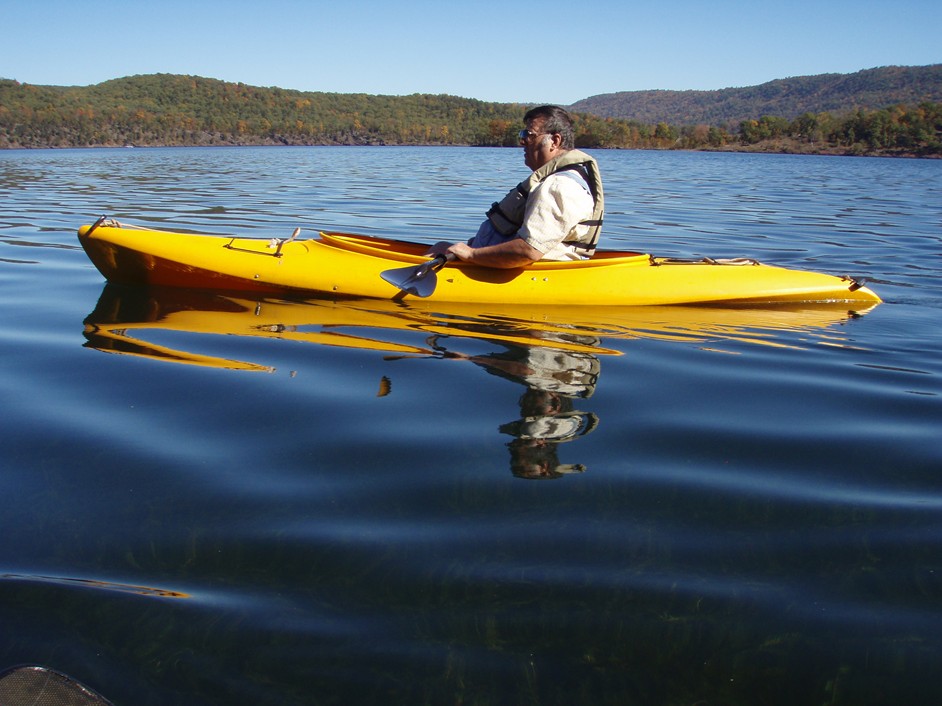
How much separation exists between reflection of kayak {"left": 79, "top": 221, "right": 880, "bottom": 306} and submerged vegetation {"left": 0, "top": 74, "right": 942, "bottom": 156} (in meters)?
63.4

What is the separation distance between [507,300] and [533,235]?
593 millimetres

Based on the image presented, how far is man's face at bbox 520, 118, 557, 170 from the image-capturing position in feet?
18.8

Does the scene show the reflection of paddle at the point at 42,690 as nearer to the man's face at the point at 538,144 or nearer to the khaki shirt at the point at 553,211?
the khaki shirt at the point at 553,211

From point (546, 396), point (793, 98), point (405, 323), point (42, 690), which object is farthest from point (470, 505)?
point (793, 98)

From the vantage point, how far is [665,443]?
11.8 feet

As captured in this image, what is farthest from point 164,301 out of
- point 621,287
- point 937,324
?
point 937,324

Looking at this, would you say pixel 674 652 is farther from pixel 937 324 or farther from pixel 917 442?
pixel 937 324

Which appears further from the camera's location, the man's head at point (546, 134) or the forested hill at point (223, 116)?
the forested hill at point (223, 116)

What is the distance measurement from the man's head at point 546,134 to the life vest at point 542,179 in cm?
10

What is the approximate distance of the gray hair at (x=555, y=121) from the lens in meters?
5.75

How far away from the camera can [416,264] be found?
617 centimetres

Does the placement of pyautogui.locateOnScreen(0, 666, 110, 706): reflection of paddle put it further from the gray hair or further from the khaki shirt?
the gray hair

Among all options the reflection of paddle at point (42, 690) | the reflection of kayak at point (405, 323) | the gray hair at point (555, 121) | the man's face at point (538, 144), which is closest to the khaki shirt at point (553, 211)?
the man's face at point (538, 144)

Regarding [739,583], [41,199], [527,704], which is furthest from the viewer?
[41,199]
